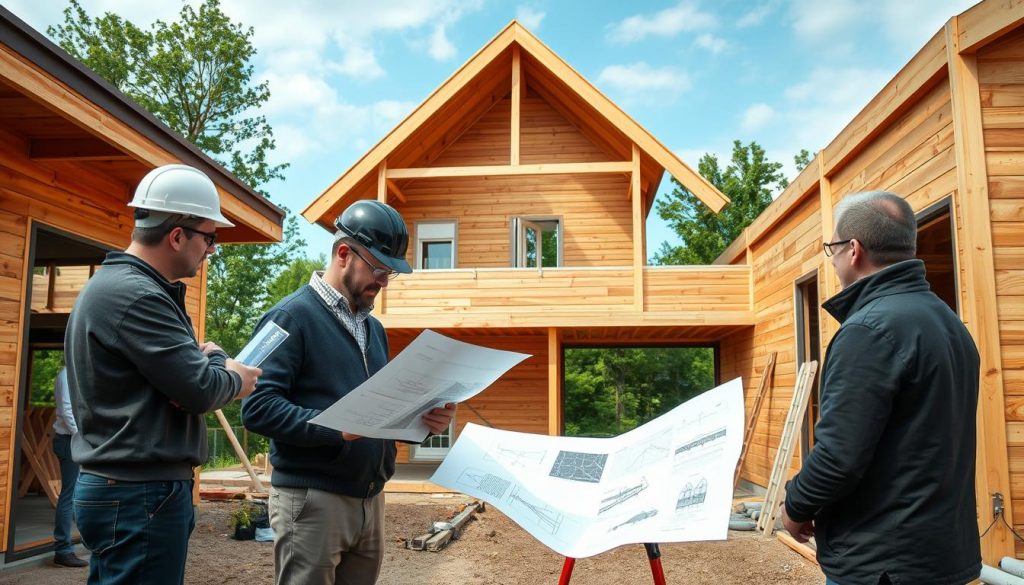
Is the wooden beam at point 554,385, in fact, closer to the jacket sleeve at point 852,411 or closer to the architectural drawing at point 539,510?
the architectural drawing at point 539,510

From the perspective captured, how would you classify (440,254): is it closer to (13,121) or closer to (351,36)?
(13,121)

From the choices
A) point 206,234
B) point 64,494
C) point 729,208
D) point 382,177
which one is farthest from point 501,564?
point 729,208

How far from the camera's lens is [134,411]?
1927 millimetres

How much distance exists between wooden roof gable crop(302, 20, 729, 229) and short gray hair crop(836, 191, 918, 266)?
9328 millimetres

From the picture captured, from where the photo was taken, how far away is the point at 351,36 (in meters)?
41.5

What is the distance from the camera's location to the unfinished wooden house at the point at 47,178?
4.72m

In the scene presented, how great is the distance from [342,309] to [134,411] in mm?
690

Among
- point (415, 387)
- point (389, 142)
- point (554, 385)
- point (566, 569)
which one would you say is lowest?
point (566, 569)

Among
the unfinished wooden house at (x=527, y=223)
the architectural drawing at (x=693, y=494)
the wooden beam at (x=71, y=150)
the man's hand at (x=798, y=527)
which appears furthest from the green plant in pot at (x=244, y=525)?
the architectural drawing at (x=693, y=494)

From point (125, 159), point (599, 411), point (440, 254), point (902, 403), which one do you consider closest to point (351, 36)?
point (599, 411)

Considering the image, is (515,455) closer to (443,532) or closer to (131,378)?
(131,378)

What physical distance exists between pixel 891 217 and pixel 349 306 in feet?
5.52

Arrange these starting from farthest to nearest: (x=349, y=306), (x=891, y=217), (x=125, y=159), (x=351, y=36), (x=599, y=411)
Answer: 1. (x=351, y=36)
2. (x=599, y=411)
3. (x=125, y=159)
4. (x=349, y=306)
5. (x=891, y=217)

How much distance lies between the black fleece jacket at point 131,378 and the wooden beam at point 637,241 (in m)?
9.51
